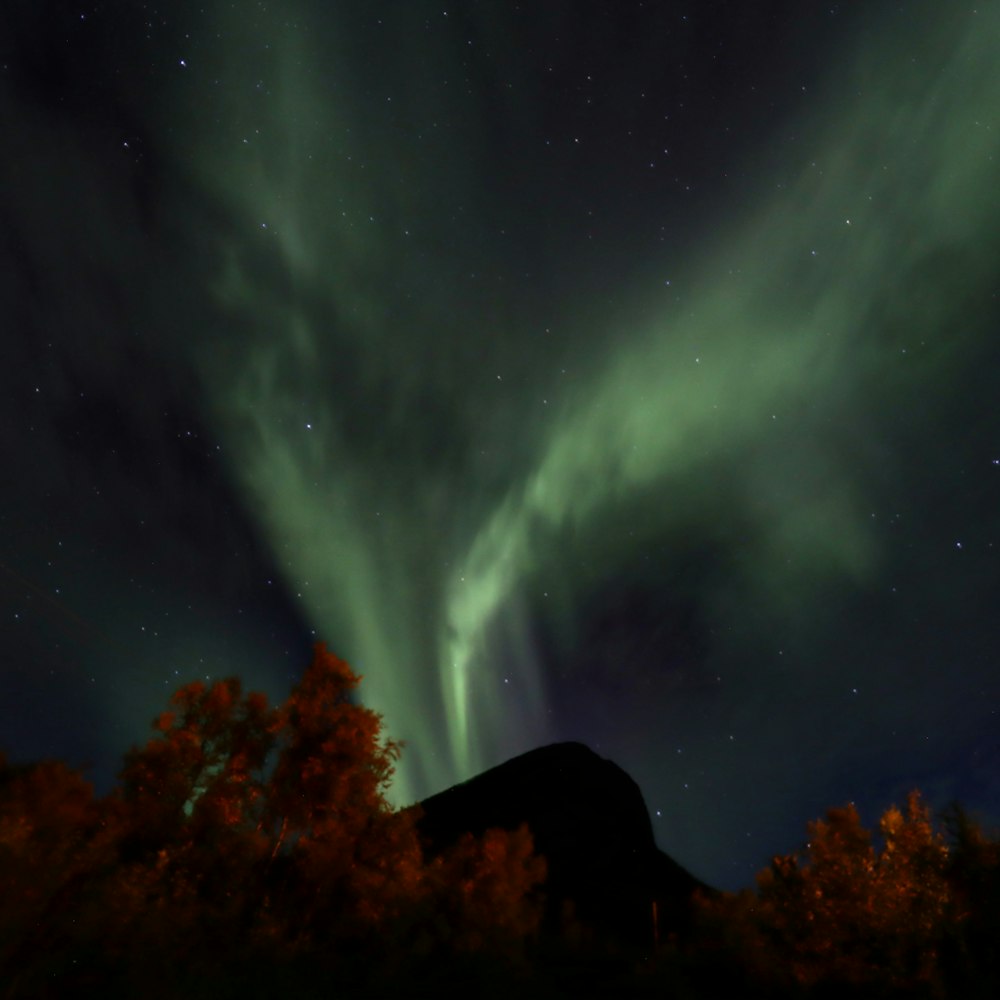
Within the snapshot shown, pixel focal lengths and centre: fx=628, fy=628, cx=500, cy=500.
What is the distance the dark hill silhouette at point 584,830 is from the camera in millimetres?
95812

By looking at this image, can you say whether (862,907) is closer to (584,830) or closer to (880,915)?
(880,915)

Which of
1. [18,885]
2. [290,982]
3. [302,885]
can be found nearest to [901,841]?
[302,885]

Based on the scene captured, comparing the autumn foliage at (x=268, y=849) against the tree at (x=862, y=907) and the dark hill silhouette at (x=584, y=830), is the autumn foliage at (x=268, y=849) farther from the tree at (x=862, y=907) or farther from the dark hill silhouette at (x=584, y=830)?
the dark hill silhouette at (x=584, y=830)

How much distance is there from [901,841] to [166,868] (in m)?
33.6

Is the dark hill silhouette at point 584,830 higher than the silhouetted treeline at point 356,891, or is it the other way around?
the dark hill silhouette at point 584,830

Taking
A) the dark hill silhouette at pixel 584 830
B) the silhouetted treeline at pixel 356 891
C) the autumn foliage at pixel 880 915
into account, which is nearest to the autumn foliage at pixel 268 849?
the silhouetted treeline at pixel 356 891

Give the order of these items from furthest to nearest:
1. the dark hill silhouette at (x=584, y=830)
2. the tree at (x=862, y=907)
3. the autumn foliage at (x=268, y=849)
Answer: the dark hill silhouette at (x=584, y=830) → the tree at (x=862, y=907) → the autumn foliage at (x=268, y=849)

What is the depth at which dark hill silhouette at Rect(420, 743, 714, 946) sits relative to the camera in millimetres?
95812

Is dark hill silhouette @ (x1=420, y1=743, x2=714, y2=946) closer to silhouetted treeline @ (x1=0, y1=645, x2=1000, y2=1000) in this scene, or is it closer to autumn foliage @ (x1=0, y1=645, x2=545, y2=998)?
silhouetted treeline @ (x1=0, y1=645, x2=1000, y2=1000)

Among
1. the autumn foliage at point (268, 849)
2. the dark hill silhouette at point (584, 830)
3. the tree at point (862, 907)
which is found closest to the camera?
the autumn foliage at point (268, 849)

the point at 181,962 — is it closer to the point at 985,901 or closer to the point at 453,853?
the point at 985,901

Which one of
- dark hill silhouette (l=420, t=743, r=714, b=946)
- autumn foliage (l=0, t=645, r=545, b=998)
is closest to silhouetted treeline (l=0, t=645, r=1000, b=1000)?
autumn foliage (l=0, t=645, r=545, b=998)

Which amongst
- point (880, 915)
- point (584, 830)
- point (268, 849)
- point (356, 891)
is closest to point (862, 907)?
point (880, 915)

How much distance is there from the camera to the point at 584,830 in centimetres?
12394
